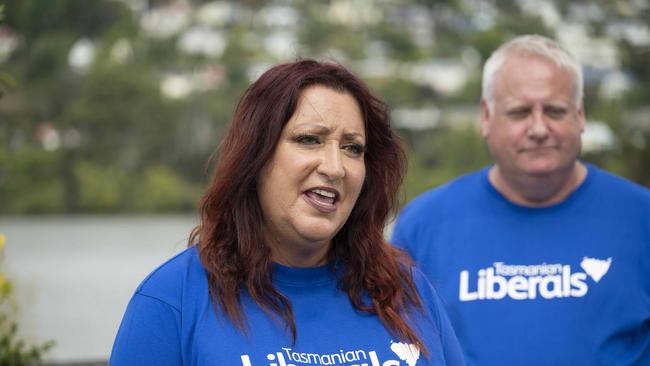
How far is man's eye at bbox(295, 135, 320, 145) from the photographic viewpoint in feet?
7.16

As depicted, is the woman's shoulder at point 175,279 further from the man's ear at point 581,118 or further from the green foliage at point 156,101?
the green foliage at point 156,101

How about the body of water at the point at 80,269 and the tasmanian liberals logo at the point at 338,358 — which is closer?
the tasmanian liberals logo at the point at 338,358

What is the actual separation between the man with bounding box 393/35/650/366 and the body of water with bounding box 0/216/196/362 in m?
0.97

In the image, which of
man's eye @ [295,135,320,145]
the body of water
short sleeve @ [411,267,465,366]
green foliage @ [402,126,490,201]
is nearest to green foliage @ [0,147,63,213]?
the body of water

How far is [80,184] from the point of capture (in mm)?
28625

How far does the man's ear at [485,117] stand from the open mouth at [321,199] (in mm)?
1389

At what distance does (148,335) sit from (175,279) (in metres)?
0.15

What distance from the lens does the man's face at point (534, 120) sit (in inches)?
128

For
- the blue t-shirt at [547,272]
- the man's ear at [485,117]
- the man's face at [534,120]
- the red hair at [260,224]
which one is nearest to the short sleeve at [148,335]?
the red hair at [260,224]

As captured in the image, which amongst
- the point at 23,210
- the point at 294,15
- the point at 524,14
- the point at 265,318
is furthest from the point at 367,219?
the point at 294,15

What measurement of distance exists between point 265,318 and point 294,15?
34888 mm

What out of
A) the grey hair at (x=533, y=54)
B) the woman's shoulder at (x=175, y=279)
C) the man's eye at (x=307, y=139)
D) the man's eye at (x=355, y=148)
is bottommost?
the woman's shoulder at (x=175, y=279)

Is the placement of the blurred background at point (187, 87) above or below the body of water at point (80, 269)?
above

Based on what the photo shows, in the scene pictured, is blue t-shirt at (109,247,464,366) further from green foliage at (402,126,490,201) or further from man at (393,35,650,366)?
green foliage at (402,126,490,201)
